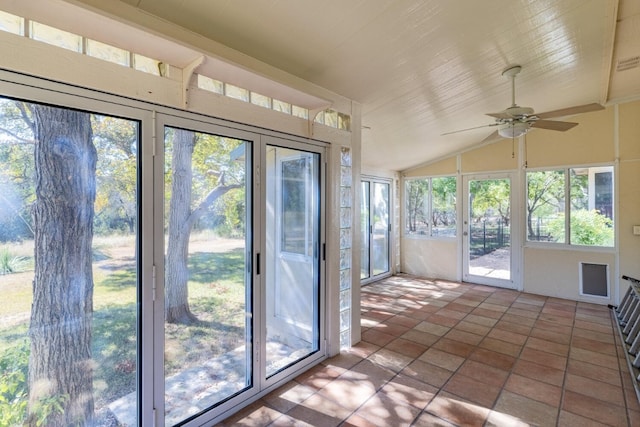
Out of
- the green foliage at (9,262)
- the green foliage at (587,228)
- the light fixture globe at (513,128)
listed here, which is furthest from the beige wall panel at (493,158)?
the green foliage at (9,262)

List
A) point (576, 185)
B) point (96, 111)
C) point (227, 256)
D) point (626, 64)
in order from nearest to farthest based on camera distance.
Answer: point (96, 111)
point (227, 256)
point (626, 64)
point (576, 185)

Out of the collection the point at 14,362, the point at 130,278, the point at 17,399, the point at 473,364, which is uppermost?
the point at 130,278

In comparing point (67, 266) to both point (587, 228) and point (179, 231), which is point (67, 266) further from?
point (587, 228)

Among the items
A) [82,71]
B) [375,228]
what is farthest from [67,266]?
[375,228]

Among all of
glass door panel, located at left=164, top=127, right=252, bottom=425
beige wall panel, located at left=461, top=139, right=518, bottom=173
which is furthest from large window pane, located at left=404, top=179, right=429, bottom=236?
glass door panel, located at left=164, top=127, right=252, bottom=425

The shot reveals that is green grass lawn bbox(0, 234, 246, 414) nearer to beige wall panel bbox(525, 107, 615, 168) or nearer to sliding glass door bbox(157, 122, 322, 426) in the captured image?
sliding glass door bbox(157, 122, 322, 426)

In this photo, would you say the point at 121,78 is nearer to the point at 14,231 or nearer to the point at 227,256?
the point at 14,231

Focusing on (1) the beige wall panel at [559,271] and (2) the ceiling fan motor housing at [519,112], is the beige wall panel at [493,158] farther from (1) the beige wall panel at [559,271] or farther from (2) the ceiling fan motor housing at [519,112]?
(2) the ceiling fan motor housing at [519,112]

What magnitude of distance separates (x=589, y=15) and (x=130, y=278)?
3636 millimetres

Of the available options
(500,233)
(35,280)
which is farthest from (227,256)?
(500,233)

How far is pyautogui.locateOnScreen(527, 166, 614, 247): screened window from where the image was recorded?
15.2 feet

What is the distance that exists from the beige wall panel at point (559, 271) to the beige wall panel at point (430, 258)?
1.21m

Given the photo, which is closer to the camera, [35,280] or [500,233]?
[35,280]

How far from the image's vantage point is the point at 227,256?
7.28 ft
